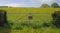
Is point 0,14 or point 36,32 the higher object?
point 0,14

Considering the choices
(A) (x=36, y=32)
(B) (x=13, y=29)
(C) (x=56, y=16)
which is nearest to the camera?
(A) (x=36, y=32)

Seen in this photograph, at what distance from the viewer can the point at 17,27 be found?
41.2 ft

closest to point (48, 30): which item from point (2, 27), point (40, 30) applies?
point (40, 30)

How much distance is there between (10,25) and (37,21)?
1946mm

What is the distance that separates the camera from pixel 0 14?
12.8m

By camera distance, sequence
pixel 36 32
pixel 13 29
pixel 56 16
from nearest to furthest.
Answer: pixel 36 32
pixel 13 29
pixel 56 16

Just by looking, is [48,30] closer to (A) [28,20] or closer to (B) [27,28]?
(B) [27,28]

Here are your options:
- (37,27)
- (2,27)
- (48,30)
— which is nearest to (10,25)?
(2,27)

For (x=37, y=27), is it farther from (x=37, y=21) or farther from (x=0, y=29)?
(x=0, y=29)

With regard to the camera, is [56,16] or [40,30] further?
[56,16]

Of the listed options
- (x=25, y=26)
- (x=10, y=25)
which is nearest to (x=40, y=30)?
(x=25, y=26)

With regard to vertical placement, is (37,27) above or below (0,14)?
below

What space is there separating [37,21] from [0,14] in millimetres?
2594

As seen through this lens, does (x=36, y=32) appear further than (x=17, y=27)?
No
